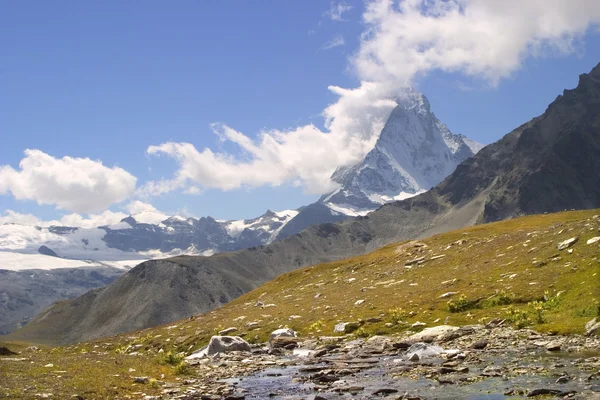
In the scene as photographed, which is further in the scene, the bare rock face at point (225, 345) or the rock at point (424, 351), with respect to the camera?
the bare rock face at point (225, 345)

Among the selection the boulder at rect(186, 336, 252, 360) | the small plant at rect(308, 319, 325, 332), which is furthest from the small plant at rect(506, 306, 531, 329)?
the boulder at rect(186, 336, 252, 360)

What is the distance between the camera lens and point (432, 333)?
4022cm

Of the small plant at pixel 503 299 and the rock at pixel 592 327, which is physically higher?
the small plant at pixel 503 299

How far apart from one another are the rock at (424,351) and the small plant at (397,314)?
1191 centimetres

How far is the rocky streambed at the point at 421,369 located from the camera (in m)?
24.6

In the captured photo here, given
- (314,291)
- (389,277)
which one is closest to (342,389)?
(389,277)

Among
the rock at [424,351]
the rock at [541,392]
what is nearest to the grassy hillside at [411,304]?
the rock at [424,351]

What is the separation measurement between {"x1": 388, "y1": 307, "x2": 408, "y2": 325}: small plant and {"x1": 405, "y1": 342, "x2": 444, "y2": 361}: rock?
39.1 ft

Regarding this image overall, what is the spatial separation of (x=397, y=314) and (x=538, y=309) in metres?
12.7

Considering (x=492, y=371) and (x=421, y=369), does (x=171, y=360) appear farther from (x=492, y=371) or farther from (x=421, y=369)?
(x=492, y=371)

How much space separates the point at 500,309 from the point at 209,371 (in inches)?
891

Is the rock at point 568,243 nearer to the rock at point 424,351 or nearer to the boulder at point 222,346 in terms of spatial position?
the rock at point 424,351

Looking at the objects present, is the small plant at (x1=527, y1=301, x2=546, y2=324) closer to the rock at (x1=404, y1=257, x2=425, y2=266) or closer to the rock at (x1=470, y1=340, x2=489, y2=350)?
the rock at (x1=470, y1=340, x2=489, y2=350)

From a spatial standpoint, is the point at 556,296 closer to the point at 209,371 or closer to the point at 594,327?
the point at 594,327
